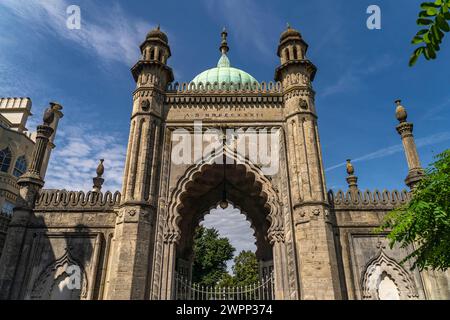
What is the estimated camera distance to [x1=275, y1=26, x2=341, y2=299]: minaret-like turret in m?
12.7

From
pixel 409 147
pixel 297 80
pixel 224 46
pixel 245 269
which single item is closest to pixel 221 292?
pixel 297 80

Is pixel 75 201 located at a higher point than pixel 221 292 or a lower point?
higher

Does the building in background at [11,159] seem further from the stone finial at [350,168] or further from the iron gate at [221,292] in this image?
the stone finial at [350,168]

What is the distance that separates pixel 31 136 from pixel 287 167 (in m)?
27.3

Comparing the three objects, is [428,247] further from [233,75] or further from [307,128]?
[233,75]

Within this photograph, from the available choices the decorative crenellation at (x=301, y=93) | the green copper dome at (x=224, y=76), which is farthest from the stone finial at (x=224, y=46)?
the decorative crenellation at (x=301, y=93)

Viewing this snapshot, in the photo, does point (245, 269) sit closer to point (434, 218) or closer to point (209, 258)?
point (209, 258)

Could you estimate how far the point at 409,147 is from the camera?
52.6 feet

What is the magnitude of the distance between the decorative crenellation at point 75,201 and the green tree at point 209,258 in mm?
22939

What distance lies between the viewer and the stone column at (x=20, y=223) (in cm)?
1353

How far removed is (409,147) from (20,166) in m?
29.3

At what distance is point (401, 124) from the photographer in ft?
54.3

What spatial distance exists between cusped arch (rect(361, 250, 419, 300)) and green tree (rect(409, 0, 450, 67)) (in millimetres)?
13137
